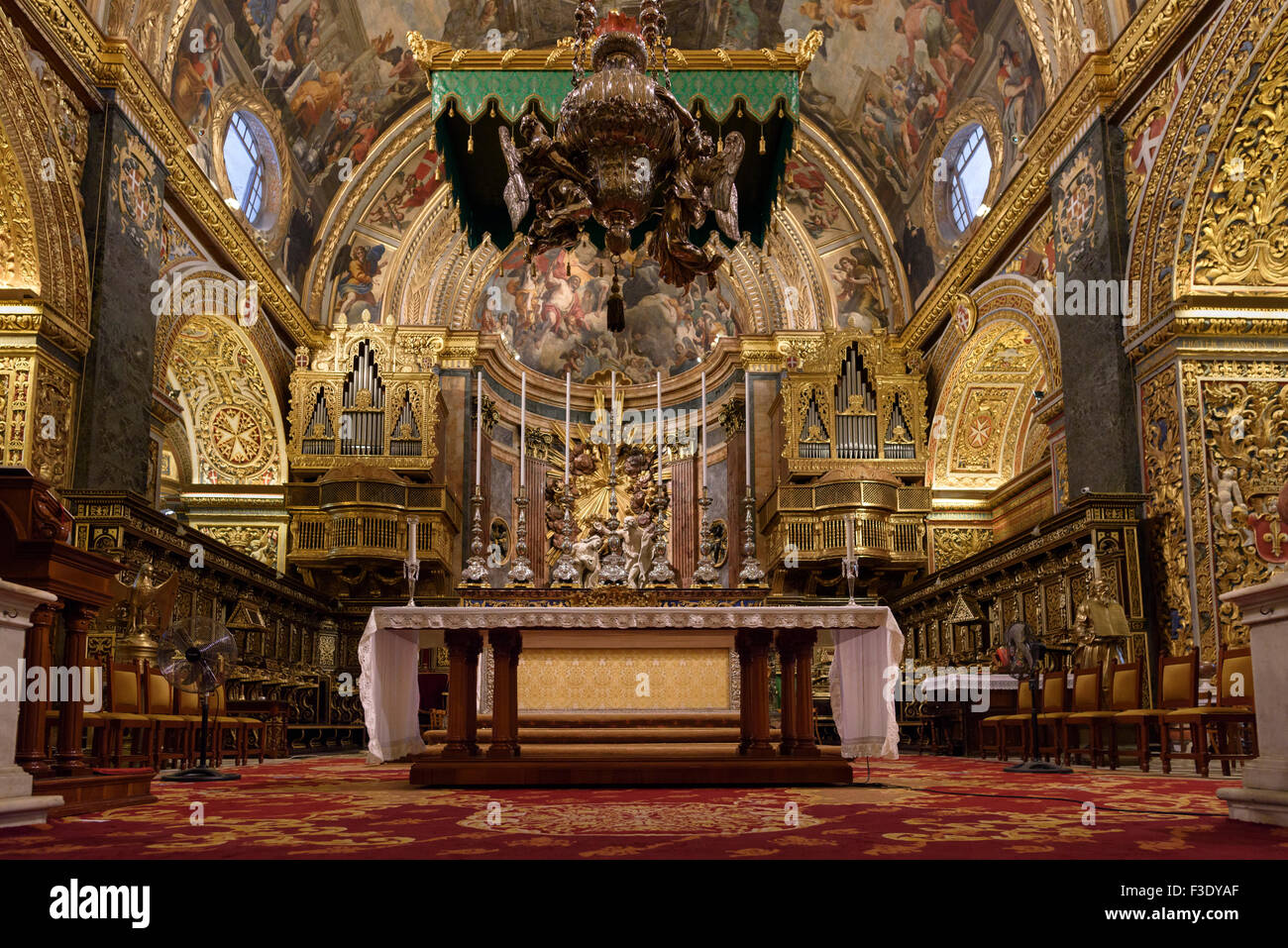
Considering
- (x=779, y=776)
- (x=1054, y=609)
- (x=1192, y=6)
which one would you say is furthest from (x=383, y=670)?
(x=1192, y=6)

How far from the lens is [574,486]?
62.2ft

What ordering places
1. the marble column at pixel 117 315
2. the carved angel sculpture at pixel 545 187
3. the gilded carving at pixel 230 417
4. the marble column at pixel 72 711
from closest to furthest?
the marble column at pixel 72 711
the carved angel sculpture at pixel 545 187
the marble column at pixel 117 315
the gilded carving at pixel 230 417

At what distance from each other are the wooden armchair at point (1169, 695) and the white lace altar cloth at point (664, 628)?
90.1 inches

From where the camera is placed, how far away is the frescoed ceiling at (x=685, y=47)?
44.1ft

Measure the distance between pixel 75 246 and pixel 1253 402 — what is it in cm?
1067

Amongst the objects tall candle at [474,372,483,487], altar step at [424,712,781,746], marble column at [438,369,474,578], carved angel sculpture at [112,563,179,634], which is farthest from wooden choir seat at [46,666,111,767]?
tall candle at [474,372,483,487]

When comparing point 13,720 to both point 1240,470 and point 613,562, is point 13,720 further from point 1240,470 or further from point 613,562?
point 1240,470

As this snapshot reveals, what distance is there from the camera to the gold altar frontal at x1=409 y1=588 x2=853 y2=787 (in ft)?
19.9

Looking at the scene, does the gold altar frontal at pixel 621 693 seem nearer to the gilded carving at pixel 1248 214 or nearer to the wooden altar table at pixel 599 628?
the wooden altar table at pixel 599 628

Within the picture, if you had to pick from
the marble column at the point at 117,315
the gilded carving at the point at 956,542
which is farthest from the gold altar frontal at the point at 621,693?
the gilded carving at the point at 956,542

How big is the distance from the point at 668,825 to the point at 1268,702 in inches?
84.3

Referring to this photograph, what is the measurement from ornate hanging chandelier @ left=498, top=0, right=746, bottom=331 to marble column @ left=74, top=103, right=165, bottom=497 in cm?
395

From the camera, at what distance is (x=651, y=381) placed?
20312 mm
